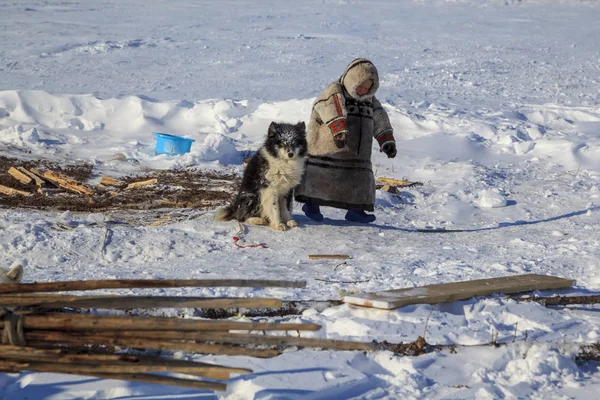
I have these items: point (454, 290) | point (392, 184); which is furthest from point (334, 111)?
point (454, 290)

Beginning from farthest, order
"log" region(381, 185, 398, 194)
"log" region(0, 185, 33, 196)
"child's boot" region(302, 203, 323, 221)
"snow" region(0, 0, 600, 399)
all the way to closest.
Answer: "log" region(381, 185, 398, 194)
"log" region(0, 185, 33, 196)
"child's boot" region(302, 203, 323, 221)
"snow" region(0, 0, 600, 399)

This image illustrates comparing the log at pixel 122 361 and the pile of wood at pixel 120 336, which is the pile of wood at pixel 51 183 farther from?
the log at pixel 122 361

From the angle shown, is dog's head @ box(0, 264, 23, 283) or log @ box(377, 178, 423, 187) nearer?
dog's head @ box(0, 264, 23, 283)

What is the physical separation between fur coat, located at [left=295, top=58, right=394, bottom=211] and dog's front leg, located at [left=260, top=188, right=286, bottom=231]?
19.3 inches

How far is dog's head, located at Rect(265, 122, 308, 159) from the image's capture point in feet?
23.1

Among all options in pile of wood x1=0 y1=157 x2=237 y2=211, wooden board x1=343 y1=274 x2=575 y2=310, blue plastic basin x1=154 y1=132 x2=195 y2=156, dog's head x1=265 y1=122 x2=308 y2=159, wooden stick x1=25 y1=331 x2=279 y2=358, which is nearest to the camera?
wooden stick x1=25 y1=331 x2=279 y2=358

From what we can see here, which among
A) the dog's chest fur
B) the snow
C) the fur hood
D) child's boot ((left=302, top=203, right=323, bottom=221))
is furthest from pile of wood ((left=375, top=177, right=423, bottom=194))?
the dog's chest fur

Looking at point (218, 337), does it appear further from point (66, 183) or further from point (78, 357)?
point (66, 183)

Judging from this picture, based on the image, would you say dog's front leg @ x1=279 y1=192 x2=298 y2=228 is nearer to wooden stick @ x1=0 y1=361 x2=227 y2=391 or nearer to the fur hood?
the fur hood

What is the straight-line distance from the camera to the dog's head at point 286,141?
23.1 feet

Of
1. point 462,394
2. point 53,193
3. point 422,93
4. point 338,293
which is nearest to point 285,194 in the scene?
point 338,293

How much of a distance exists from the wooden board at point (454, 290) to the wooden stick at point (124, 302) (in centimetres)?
120

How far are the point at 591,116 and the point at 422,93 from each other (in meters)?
4.06

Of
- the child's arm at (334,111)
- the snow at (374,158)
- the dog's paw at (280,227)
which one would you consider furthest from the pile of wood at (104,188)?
the child's arm at (334,111)
